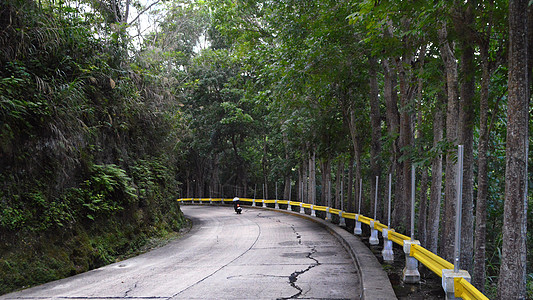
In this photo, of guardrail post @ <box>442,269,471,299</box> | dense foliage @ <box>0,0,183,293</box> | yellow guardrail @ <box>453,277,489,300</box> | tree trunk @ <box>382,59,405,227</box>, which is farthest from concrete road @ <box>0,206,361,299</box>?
tree trunk @ <box>382,59,405,227</box>

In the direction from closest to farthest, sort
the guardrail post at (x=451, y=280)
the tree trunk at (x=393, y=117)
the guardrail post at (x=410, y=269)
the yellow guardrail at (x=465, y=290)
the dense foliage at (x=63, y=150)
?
the yellow guardrail at (x=465, y=290) < the guardrail post at (x=451, y=280) < the guardrail post at (x=410, y=269) < the dense foliage at (x=63, y=150) < the tree trunk at (x=393, y=117)

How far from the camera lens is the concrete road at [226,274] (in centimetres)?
705

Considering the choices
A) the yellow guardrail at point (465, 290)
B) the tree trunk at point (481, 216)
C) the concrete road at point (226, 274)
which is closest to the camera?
the yellow guardrail at point (465, 290)

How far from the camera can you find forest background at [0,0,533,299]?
6422 millimetres

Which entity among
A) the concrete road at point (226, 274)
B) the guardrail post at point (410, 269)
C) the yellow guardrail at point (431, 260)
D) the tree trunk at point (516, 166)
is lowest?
the concrete road at point (226, 274)

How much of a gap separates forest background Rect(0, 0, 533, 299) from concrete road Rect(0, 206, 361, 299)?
1.04m

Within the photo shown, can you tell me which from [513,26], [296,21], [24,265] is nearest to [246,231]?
[296,21]

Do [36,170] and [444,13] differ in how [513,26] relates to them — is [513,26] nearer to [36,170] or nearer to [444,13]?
[444,13]

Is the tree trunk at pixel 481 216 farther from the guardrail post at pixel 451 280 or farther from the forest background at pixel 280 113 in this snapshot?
the guardrail post at pixel 451 280

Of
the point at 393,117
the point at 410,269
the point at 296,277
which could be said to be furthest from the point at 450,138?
the point at 393,117

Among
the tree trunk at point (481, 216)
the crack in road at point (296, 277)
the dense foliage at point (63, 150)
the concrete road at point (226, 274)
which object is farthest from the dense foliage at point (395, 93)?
the dense foliage at point (63, 150)

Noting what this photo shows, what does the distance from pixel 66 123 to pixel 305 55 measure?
22.1 feet

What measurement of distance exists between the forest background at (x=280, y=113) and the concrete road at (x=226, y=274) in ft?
3.41

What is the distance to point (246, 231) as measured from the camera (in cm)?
1669
